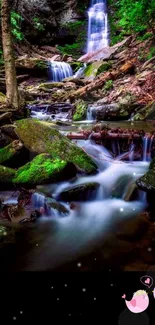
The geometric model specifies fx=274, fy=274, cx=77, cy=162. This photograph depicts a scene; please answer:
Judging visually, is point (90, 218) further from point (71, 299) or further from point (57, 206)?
point (71, 299)

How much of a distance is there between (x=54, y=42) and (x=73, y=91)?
1514cm

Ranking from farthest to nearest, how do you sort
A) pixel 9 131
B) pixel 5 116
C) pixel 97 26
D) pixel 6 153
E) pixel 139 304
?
pixel 97 26, pixel 5 116, pixel 9 131, pixel 6 153, pixel 139 304

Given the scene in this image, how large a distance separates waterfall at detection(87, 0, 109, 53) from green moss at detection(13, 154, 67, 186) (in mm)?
21185

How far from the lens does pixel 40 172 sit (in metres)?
5.53

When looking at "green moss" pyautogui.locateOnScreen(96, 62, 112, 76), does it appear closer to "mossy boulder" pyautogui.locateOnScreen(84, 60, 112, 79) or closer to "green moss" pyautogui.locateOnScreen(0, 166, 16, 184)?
"mossy boulder" pyautogui.locateOnScreen(84, 60, 112, 79)

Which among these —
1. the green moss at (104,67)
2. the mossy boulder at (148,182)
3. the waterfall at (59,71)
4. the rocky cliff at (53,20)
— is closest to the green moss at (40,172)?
the mossy boulder at (148,182)

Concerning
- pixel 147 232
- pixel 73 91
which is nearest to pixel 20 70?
pixel 73 91

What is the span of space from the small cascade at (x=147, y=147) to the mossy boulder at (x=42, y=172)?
1994 mm

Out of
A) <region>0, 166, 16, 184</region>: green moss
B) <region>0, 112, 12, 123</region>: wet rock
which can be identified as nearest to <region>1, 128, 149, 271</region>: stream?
<region>0, 166, 16, 184</region>: green moss

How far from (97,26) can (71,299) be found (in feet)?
87.4

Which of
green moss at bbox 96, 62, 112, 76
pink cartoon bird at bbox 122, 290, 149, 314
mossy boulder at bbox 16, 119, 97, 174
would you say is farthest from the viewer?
green moss at bbox 96, 62, 112, 76

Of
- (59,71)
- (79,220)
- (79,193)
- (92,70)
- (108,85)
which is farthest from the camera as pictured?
(59,71)

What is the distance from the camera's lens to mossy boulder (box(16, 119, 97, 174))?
6023mm

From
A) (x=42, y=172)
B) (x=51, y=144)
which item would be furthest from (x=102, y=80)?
(x=42, y=172)
